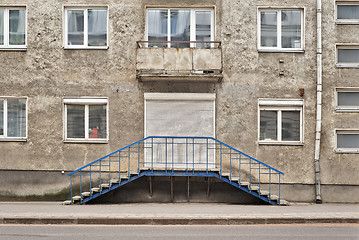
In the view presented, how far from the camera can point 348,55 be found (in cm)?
1653

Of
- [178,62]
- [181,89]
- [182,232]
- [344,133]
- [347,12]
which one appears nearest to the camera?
[182,232]

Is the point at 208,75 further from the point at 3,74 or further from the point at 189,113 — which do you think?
the point at 3,74

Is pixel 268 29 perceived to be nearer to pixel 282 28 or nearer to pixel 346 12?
pixel 282 28

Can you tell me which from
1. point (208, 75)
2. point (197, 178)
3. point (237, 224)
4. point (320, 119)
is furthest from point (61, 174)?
point (320, 119)

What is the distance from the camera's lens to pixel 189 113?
16.2 m

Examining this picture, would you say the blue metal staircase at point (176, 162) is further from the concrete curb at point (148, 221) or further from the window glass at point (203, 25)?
the concrete curb at point (148, 221)

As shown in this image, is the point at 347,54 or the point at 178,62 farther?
the point at 347,54

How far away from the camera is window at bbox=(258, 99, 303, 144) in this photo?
16.3 meters

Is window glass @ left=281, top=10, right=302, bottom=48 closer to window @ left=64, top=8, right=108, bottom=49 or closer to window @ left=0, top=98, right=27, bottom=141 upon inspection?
window @ left=64, top=8, right=108, bottom=49

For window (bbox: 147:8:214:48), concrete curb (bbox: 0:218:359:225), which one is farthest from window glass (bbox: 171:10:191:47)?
concrete curb (bbox: 0:218:359:225)

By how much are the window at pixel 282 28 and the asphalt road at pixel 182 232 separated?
7048 mm

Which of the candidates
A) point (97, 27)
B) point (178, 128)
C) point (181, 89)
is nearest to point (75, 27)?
point (97, 27)

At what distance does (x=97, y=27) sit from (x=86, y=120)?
3.11 meters

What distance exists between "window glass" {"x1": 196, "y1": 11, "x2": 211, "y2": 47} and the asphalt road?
24.3ft
